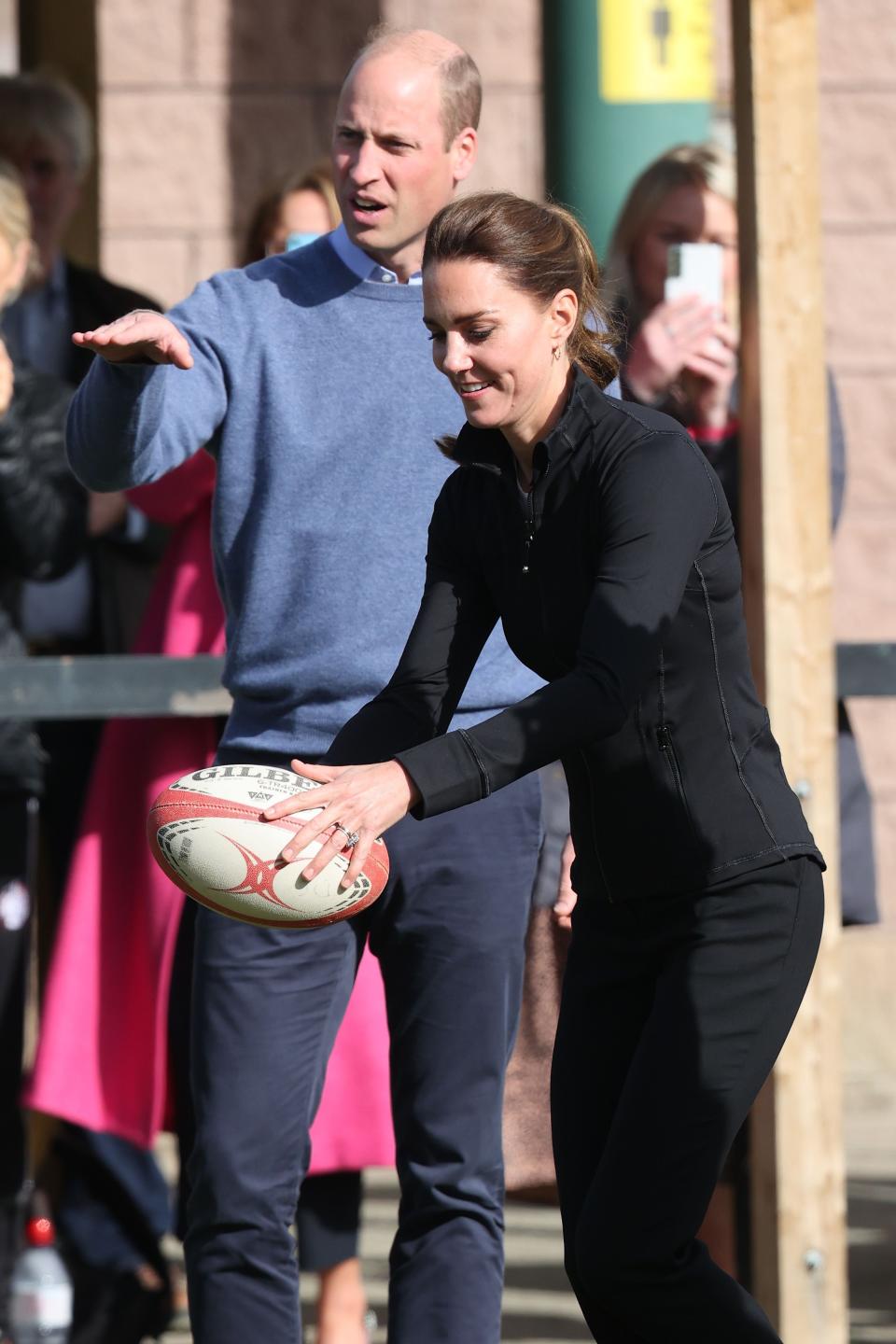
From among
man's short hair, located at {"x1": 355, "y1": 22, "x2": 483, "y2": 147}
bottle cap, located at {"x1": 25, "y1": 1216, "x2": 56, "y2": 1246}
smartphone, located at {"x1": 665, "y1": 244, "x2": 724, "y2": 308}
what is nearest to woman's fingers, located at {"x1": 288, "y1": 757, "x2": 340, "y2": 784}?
man's short hair, located at {"x1": 355, "y1": 22, "x2": 483, "y2": 147}

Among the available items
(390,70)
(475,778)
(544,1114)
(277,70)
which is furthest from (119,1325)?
(277,70)

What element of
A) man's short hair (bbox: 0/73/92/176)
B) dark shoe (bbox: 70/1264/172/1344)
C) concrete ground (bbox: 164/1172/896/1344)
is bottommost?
concrete ground (bbox: 164/1172/896/1344)

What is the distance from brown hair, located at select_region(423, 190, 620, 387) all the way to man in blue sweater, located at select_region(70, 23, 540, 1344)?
0.50m

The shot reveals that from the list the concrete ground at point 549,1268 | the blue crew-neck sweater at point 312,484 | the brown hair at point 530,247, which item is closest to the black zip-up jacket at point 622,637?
the brown hair at point 530,247

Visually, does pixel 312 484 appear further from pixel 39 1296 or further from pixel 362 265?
pixel 39 1296

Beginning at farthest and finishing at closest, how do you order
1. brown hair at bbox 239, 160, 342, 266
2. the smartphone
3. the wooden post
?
brown hair at bbox 239, 160, 342, 266 → the smartphone → the wooden post

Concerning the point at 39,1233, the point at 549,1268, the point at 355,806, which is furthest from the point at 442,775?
the point at 549,1268

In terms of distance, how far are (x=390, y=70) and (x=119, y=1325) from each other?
263 centimetres

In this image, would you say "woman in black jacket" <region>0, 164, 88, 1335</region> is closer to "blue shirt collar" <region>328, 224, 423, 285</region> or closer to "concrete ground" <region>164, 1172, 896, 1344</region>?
"concrete ground" <region>164, 1172, 896, 1344</region>

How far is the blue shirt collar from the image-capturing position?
12.6 ft

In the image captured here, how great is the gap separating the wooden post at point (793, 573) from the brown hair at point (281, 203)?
3.09ft

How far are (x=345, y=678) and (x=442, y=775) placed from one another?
87 cm

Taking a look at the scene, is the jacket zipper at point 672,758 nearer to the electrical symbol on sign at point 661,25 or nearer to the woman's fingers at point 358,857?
the woman's fingers at point 358,857

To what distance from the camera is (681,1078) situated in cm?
315
